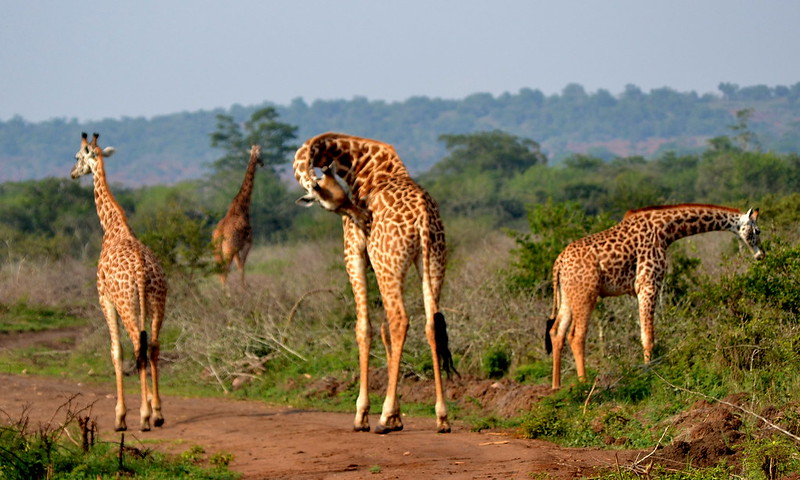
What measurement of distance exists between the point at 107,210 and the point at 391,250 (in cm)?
379

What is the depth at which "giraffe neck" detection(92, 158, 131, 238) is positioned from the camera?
1034 cm

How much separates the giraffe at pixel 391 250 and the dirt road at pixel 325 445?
1.37ft

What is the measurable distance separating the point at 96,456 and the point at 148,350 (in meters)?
2.90

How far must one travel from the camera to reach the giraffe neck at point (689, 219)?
392 inches

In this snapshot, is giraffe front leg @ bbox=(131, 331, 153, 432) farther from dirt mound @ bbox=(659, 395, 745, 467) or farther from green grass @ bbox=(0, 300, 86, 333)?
green grass @ bbox=(0, 300, 86, 333)

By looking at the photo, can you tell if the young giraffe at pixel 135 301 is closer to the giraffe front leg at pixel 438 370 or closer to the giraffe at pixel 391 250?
the giraffe at pixel 391 250

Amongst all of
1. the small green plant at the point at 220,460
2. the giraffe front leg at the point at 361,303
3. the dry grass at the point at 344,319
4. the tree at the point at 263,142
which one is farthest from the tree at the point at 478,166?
the small green plant at the point at 220,460

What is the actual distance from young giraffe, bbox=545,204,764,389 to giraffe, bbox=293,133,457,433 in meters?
1.87

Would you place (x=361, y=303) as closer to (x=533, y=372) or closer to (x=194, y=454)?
(x=194, y=454)

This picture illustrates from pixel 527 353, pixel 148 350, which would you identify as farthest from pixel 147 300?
pixel 527 353

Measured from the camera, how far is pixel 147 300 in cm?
967

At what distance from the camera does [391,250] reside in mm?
8102

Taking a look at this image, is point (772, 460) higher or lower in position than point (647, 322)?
lower

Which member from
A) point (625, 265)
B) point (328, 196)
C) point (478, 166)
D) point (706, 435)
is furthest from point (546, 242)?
point (478, 166)
